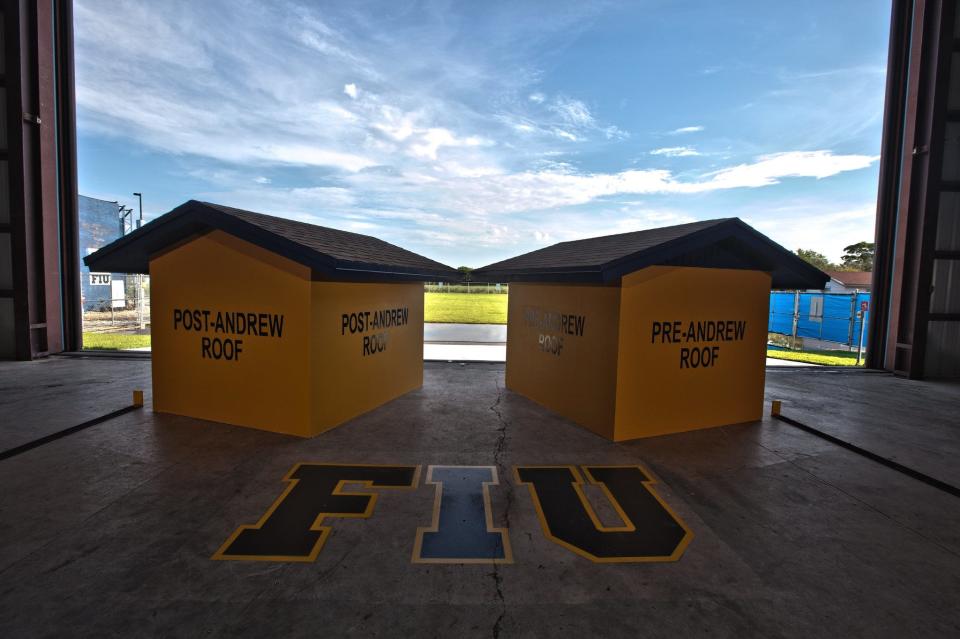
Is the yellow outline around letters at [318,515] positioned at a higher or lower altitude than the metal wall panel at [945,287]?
lower

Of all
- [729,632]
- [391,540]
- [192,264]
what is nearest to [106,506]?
[391,540]

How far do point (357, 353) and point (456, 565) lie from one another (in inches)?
197

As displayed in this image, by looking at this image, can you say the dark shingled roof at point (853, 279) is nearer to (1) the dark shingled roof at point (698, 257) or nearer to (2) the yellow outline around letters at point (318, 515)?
(1) the dark shingled roof at point (698, 257)

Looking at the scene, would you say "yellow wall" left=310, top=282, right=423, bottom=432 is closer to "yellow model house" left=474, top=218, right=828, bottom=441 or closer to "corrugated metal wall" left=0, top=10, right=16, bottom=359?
"yellow model house" left=474, top=218, right=828, bottom=441

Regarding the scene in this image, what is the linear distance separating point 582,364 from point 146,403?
8.68m

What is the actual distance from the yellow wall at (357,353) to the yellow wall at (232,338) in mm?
285

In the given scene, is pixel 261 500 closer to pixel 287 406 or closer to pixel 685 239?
pixel 287 406

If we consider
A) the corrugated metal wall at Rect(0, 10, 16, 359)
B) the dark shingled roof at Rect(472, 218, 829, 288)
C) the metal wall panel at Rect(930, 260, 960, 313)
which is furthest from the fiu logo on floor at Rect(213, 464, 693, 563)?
the metal wall panel at Rect(930, 260, 960, 313)

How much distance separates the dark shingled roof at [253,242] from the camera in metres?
6.50

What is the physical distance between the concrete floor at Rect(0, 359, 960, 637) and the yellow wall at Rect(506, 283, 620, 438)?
67cm

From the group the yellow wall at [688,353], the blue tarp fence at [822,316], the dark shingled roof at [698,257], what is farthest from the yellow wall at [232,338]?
the blue tarp fence at [822,316]

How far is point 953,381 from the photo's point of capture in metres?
12.9

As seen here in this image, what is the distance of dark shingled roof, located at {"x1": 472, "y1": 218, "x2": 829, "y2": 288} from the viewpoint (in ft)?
21.8

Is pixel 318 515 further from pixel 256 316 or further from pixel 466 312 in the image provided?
pixel 466 312
